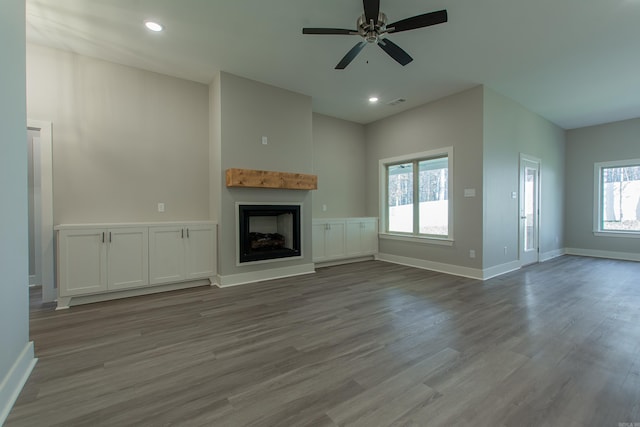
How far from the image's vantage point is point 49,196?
339 cm

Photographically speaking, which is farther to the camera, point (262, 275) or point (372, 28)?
point (262, 275)

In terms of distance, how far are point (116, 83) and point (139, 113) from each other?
44 cm

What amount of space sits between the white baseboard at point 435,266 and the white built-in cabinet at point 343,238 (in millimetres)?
417

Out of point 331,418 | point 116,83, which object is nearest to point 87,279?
point 116,83

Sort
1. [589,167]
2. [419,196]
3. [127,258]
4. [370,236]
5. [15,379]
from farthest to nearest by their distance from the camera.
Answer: [589,167] → [370,236] → [419,196] → [127,258] → [15,379]

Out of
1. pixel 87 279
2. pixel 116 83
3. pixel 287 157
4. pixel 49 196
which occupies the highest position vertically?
pixel 116 83

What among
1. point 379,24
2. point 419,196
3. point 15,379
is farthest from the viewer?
point 419,196

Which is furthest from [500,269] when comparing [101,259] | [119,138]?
[119,138]

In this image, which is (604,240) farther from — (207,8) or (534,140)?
(207,8)

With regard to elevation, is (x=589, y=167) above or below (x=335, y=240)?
above

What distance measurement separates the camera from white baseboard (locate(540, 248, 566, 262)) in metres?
6.00

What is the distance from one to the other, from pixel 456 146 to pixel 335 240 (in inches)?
108

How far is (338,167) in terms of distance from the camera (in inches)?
239

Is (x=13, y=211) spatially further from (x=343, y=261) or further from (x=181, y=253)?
(x=343, y=261)
